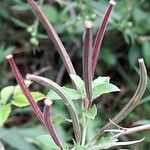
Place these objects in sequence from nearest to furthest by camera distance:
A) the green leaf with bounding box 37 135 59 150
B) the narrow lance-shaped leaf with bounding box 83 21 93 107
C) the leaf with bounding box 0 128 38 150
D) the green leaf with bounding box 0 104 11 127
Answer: the narrow lance-shaped leaf with bounding box 83 21 93 107, the green leaf with bounding box 37 135 59 150, the green leaf with bounding box 0 104 11 127, the leaf with bounding box 0 128 38 150

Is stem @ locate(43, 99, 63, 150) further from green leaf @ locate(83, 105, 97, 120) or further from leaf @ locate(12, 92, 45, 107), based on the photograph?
leaf @ locate(12, 92, 45, 107)

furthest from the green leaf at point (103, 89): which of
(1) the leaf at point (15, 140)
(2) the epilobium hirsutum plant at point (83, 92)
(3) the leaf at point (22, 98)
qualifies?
(1) the leaf at point (15, 140)

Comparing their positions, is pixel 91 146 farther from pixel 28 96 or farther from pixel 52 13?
pixel 52 13

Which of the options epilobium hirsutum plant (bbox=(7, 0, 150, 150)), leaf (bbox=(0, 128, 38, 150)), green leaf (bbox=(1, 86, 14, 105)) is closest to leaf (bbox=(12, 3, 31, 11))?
leaf (bbox=(0, 128, 38, 150))

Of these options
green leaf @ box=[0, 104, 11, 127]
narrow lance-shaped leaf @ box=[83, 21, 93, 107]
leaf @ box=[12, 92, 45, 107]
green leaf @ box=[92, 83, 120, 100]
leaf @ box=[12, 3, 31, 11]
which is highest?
narrow lance-shaped leaf @ box=[83, 21, 93, 107]

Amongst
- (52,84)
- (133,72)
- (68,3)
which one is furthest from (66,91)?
(133,72)

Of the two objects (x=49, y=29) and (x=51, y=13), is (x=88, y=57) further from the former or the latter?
(x=51, y=13)

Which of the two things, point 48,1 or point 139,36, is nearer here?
point 139,36

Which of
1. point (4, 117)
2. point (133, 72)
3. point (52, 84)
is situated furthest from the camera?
point (133, 72)

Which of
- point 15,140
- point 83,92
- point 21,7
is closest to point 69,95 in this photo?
point 83,92
